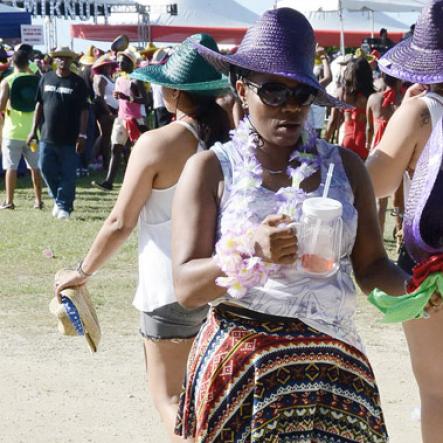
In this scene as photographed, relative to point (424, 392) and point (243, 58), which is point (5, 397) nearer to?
point (424, 392)

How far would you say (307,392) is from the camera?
9.16 feet

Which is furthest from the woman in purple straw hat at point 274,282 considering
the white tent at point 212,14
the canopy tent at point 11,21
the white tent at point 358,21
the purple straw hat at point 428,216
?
the white tent at point 212,14

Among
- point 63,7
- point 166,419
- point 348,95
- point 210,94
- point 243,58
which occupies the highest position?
point 243,58

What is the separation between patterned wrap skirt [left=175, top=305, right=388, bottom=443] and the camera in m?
2.78

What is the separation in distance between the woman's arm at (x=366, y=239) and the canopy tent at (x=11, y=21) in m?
20.1

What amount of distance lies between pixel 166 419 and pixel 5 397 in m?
1.91

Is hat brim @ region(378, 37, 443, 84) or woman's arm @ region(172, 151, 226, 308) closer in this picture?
woman's arm @ region(172, 151, 226, 308)

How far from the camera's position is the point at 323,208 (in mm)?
2576

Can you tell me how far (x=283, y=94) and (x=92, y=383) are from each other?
3.28 metres

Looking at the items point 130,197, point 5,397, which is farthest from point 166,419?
Answer: point 5,397

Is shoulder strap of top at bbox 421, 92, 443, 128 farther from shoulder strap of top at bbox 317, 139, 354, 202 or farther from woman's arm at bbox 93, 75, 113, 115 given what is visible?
woman's arm at bbox 93, 75, 113, 115

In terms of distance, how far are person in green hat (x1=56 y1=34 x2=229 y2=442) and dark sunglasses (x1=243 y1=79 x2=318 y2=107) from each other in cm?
96

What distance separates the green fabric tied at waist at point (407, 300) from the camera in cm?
264

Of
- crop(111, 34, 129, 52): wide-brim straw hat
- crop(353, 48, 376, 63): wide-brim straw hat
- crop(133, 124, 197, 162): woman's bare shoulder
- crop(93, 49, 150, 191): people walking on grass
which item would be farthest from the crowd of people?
crop(111, 34, 129, 52): wide-brim straw hat
